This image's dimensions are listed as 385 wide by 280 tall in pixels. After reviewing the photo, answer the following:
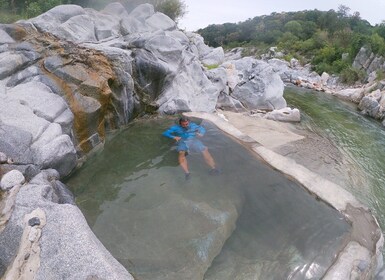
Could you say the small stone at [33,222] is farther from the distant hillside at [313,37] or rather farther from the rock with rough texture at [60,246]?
the distant hillside at [313,37]

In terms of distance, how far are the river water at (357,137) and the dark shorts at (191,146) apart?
13.9 feet

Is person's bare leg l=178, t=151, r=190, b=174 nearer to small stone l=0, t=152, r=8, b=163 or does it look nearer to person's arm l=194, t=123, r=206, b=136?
person's arm l=194, t=123, r=206, b=136

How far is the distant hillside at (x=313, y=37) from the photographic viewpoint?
1591 inches

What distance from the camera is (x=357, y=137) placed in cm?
1484

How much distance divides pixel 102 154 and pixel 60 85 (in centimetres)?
210

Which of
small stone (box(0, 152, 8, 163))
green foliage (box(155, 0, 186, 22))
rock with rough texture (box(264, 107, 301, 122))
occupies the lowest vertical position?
rock with rough texture (box(264, 107, 301, 122))

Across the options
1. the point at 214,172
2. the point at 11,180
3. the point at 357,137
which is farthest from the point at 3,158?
the point at 357,137

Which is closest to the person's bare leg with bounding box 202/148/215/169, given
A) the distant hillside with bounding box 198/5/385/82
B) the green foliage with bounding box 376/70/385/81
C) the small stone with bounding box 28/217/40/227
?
the small stone with bounding box 28/217/40/227

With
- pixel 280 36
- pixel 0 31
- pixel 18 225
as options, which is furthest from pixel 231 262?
pixel 280 36

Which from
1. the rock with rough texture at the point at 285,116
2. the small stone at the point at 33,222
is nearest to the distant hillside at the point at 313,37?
the rock with rough texture at the point at 285,116

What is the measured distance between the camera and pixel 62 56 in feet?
30.4

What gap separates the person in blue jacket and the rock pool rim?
130cm

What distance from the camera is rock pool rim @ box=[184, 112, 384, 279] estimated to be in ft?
16.1

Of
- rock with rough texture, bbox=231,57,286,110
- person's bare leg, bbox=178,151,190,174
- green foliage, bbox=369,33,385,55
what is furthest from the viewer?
green foliage, bbox=369,33,385,55
